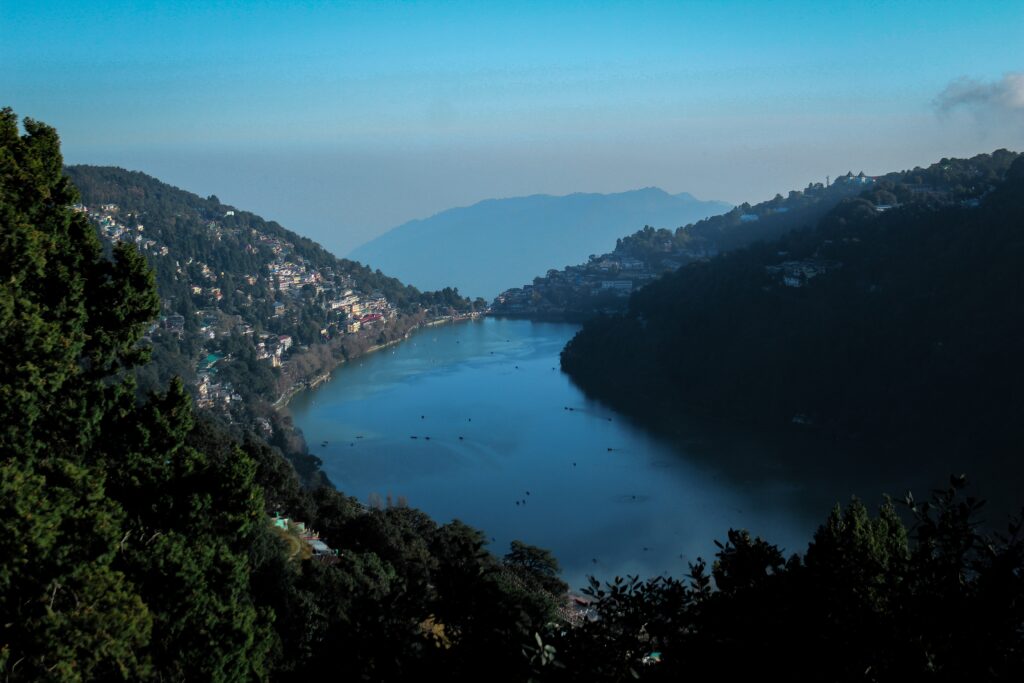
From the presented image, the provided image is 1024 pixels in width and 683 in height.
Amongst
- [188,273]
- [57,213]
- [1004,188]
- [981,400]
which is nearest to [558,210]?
[188,273]

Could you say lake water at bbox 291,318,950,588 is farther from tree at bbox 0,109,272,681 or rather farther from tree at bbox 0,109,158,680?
tree at bbox 0,109,158,680

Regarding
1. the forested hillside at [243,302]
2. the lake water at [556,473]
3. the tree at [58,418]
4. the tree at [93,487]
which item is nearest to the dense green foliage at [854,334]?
the lake water at [556,473]

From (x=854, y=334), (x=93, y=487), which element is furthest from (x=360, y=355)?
(x=93, y=487)

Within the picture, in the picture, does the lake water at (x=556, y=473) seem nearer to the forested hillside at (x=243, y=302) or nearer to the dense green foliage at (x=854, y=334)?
the forested hillside at (x=243, y=302)

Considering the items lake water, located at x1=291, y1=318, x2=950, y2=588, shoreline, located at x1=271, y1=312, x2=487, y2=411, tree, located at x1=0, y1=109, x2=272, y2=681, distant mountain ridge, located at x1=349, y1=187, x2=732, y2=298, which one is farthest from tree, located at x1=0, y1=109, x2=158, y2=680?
distant mountain ridge, located at x1=349, y1=187, x2=732, y2=298

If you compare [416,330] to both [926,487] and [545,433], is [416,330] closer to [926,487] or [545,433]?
[545,433]
